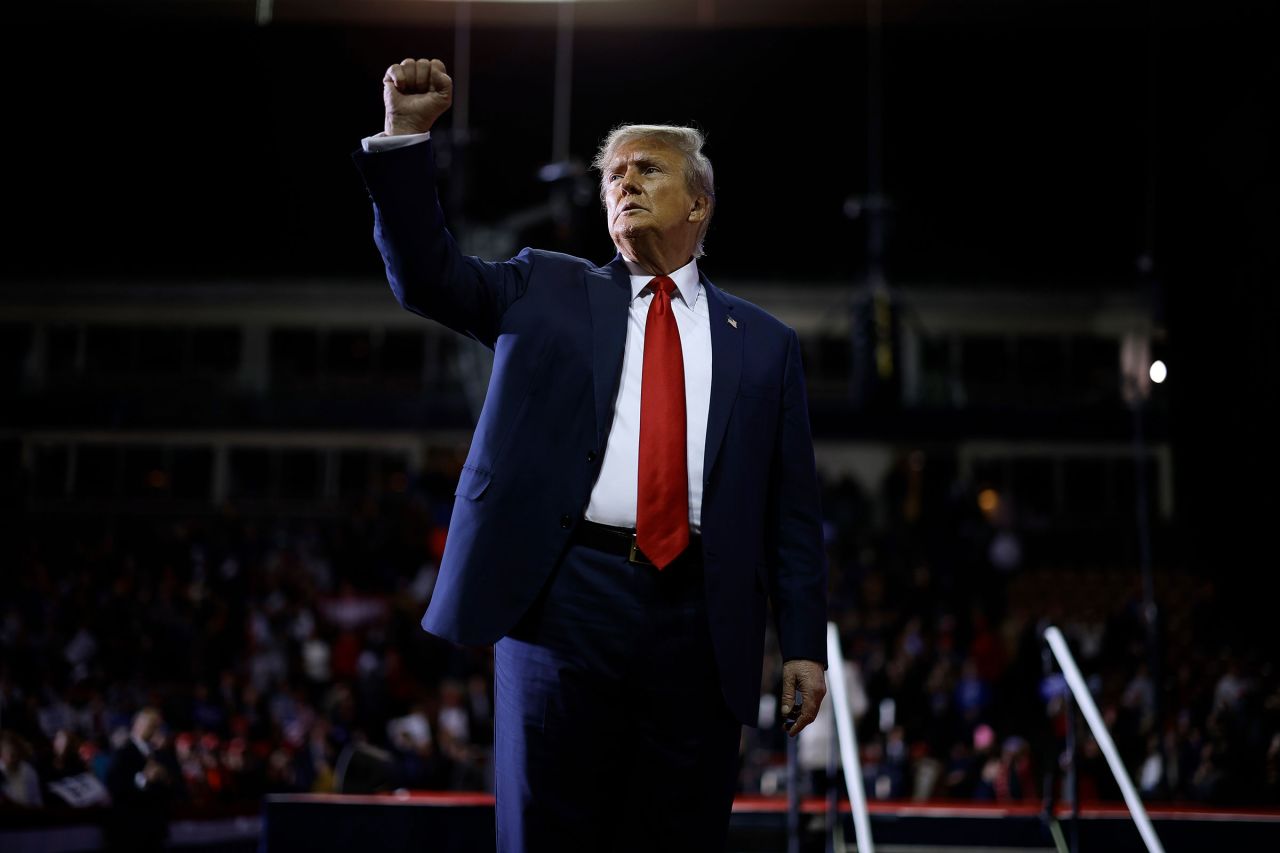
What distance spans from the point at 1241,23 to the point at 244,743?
29.1ft

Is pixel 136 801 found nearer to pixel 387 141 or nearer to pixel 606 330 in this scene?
pixel 606 330

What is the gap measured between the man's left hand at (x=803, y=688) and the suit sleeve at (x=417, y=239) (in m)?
0.71

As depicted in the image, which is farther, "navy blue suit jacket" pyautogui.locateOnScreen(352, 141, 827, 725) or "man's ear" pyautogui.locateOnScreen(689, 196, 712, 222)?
"man's ear" pyautogui.locateOnScreen(689, 196, 712, 222)

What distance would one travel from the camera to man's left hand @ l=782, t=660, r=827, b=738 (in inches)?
71.4

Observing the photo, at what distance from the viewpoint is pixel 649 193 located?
183 cm

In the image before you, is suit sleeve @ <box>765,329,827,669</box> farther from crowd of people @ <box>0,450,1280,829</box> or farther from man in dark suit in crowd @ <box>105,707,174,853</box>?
man in dark suit in crowd @ <box>105,707,174,853</box>

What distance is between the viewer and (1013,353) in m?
21.8

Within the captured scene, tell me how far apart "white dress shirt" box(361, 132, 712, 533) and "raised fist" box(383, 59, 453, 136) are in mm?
23

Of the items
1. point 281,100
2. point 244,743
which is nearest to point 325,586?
point 244,743

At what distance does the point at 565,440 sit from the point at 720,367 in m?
0.27

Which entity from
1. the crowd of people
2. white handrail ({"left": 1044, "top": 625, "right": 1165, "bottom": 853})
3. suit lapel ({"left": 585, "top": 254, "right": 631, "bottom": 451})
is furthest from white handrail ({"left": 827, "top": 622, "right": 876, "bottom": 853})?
suit lapel ({"left": 585, "top": 254, "right": 631, "bottom": 451})

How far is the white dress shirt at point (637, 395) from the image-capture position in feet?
5.56

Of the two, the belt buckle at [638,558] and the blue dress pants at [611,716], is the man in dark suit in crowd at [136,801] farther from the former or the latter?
the belt buckle at [638,558]

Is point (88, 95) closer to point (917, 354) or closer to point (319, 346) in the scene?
point (319, 346)
